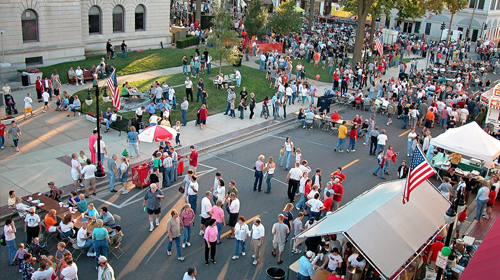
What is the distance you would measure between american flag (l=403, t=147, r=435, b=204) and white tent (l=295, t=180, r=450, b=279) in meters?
0.56

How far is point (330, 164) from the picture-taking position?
2095 cm

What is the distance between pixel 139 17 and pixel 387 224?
1256 inches

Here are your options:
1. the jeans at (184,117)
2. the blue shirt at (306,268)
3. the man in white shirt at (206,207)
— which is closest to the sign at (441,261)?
the blue shirt at (306,268)

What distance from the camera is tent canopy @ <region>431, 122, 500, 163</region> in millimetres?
18953

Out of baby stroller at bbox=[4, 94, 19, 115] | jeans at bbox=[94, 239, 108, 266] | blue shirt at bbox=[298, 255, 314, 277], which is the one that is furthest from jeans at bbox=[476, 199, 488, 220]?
baby stroller at bbox=[4, 94, 19, 115]

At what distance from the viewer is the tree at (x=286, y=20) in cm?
4516

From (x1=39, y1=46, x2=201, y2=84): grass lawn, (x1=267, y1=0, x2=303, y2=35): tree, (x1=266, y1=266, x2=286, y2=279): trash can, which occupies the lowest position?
(x1=266, y1=266, x2=286, y2=279): trash can

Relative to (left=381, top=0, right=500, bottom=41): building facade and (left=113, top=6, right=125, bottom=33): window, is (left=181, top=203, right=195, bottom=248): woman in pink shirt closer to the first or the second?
(left=113, top=6, right=125, bottom=33): window

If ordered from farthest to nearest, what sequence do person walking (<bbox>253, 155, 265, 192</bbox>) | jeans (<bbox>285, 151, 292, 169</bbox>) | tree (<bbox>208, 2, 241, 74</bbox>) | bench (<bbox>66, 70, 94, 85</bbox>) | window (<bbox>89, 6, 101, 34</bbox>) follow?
window (<bbox>89, 6, 101, 34</bbox>) < tree (<bbox>208, 2, 241, 74</bbox>) < bench (<bbox>66, 70, 94, 85</bbox>) < jeans (<bbox>285, 151, 292, 169</bbox>) < person walking (<bbox>253, 155, 265, 192</bbox>)

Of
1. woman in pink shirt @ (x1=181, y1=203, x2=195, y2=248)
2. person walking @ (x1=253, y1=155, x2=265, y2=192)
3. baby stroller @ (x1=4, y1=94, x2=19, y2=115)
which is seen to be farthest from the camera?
baby stroller @ (x1=4, y1=94, x2=19, y2=115)

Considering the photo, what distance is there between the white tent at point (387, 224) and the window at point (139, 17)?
29787 mm

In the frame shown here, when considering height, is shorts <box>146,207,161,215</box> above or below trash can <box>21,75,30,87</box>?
below

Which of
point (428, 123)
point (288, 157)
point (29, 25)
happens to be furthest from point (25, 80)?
point (428, 123)

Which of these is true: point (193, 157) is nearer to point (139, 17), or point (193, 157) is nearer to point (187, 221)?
point (187, 221)
